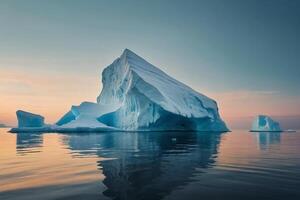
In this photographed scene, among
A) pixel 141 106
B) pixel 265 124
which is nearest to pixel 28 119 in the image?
pixel 141 106

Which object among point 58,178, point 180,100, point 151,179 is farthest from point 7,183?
point 180,100

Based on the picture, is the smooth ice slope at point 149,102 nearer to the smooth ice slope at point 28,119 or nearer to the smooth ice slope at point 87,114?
the smooth ice slope at point 87,114

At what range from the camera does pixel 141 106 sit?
139ft

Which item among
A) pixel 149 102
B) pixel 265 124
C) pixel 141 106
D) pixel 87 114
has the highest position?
pixel 149 102

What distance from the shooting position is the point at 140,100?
138 ft

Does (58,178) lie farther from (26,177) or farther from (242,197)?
(242,197)

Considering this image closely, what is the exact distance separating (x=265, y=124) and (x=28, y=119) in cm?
5593

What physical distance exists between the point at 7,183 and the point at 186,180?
453 cm

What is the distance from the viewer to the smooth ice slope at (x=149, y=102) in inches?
1615

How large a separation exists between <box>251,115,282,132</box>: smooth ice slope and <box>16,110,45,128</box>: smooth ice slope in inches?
2094

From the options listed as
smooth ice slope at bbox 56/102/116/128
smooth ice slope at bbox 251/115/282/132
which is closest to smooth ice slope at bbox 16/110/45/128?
smooth ice slope at bbox 56/102/116/128

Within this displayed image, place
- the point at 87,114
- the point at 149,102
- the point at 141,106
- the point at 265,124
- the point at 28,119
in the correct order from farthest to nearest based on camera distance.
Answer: the point at 265,124 < the point at 28,119 < the point at 87,114 < the point at 141,106 < the point at 149,102

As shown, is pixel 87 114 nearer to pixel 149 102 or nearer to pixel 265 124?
pixel 149 102

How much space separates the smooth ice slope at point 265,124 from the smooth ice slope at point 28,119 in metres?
53.2
